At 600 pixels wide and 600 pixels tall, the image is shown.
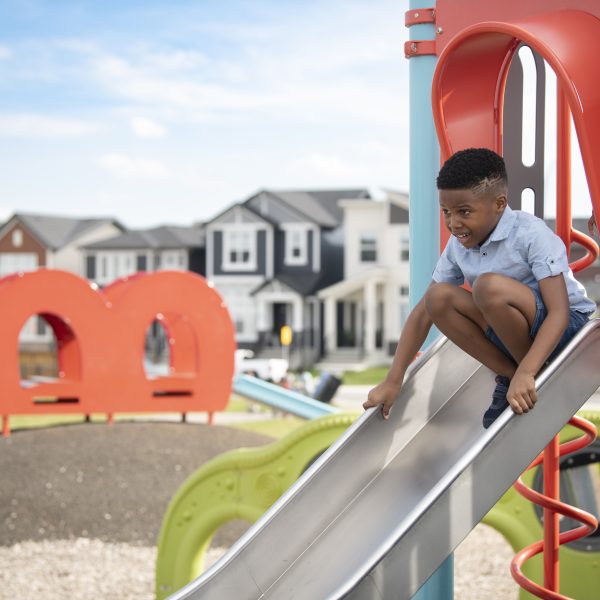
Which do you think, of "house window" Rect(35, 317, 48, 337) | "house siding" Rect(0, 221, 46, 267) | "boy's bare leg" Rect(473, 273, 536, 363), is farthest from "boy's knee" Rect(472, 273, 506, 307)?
"house siding" Rect(0, 221, 46, 267)

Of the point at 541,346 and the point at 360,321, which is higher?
the point at 541,346

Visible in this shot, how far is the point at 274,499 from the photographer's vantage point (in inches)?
227

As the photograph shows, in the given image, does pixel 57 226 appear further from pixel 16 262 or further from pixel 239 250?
pixel 239 250

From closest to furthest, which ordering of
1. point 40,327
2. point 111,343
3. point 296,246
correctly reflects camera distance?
point 111,343 → point 296,246 → point 40,327

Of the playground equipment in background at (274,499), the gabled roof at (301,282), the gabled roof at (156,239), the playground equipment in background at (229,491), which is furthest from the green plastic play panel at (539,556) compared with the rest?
the gabled roof at (156,239)

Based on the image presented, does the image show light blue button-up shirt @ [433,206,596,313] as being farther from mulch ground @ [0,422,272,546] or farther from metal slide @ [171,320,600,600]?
mulch ground @ [0,422,272,546]

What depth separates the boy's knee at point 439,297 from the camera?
11.2 ft

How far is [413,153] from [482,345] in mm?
1540

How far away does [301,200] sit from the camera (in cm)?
3978

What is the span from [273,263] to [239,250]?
1.52 m

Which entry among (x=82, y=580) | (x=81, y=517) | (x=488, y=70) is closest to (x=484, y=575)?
(x=82, y=580)

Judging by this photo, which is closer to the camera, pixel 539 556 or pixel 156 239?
pixel 539 556

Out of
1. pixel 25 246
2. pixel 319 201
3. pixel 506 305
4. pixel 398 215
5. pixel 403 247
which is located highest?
pixel 319 201

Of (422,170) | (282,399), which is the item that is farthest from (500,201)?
(282,399)
